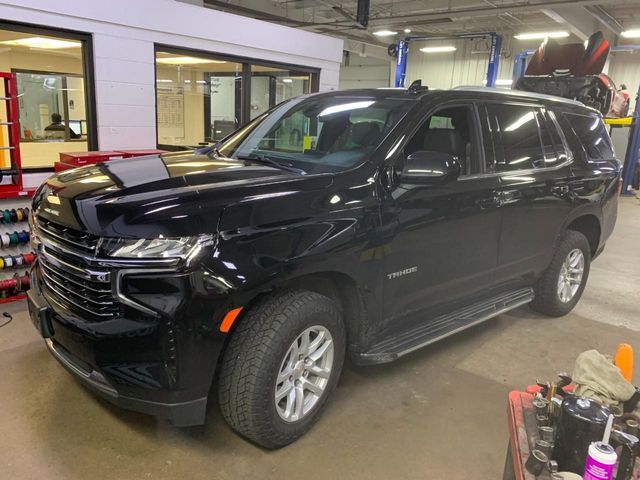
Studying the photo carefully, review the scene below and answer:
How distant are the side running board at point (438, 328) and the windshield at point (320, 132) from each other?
1.01 m

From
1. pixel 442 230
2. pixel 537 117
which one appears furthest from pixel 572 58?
pixel 442 230

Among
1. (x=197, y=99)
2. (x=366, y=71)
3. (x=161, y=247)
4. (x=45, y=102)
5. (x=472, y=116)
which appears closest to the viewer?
(x=161, y=247)

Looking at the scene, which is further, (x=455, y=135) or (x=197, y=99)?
(x=197, y=99)

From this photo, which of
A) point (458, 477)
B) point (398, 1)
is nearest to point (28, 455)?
point (458, 477)

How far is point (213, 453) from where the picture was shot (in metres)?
2.39

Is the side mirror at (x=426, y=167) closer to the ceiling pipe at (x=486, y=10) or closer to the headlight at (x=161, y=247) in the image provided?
the headlight at (x=161, y=247)

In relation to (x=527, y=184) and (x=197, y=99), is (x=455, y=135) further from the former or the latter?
(x=197, y=99)

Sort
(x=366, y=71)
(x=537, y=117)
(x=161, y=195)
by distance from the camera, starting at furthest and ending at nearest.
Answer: (x=366, y=71)
(x=537, y=117)
(x=161, y=195)

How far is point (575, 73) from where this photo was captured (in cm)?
870

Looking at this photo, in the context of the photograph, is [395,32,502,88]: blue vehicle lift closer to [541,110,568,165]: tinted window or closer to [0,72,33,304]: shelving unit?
[541,110,568,165]: tinted window

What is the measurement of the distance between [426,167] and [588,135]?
2.27m

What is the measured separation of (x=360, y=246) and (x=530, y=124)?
1.92 metres

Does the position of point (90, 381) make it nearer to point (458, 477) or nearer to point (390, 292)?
point (390, 292)

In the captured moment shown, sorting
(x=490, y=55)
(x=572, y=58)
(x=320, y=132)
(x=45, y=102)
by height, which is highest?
(x=490, y=55)
